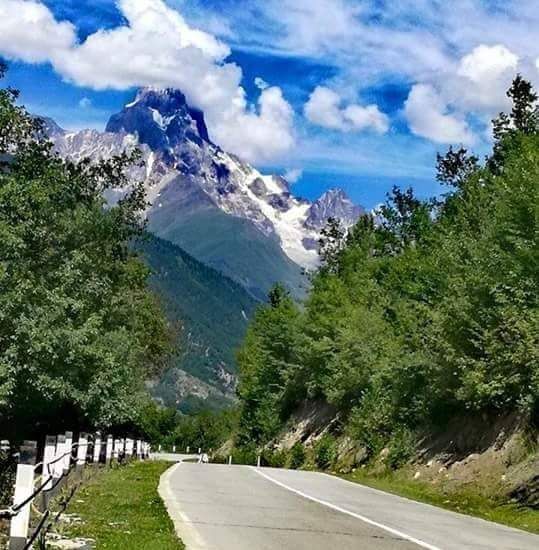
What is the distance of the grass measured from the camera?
440 inches

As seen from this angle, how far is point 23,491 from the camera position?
832 centimetres

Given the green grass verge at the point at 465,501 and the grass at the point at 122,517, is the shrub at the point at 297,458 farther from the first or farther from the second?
the grass at the point at 122,517

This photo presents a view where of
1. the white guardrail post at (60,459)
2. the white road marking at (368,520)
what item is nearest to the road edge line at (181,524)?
the white guardrail post at (60,459)

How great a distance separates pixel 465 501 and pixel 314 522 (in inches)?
361

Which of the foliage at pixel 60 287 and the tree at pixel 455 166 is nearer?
the foliage at pixel 60 287

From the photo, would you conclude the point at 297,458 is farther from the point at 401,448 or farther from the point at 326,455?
the point at 401,448

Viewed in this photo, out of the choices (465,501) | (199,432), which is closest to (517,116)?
(465,501)

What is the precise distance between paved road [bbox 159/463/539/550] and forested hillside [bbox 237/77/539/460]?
233 inches

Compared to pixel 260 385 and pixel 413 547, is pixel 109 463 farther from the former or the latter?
pixel 260 385

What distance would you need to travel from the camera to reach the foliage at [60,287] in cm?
2248

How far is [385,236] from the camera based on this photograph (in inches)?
3063

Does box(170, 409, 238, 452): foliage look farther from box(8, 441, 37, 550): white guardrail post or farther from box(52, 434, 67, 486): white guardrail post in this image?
box(8, 441, 37, 550): white guardrail post

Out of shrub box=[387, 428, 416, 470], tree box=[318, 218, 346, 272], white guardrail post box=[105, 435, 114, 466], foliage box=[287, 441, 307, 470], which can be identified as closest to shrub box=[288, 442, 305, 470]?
foliage box=[287, 441, 307, 470]

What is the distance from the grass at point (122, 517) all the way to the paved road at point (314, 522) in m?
0.33
